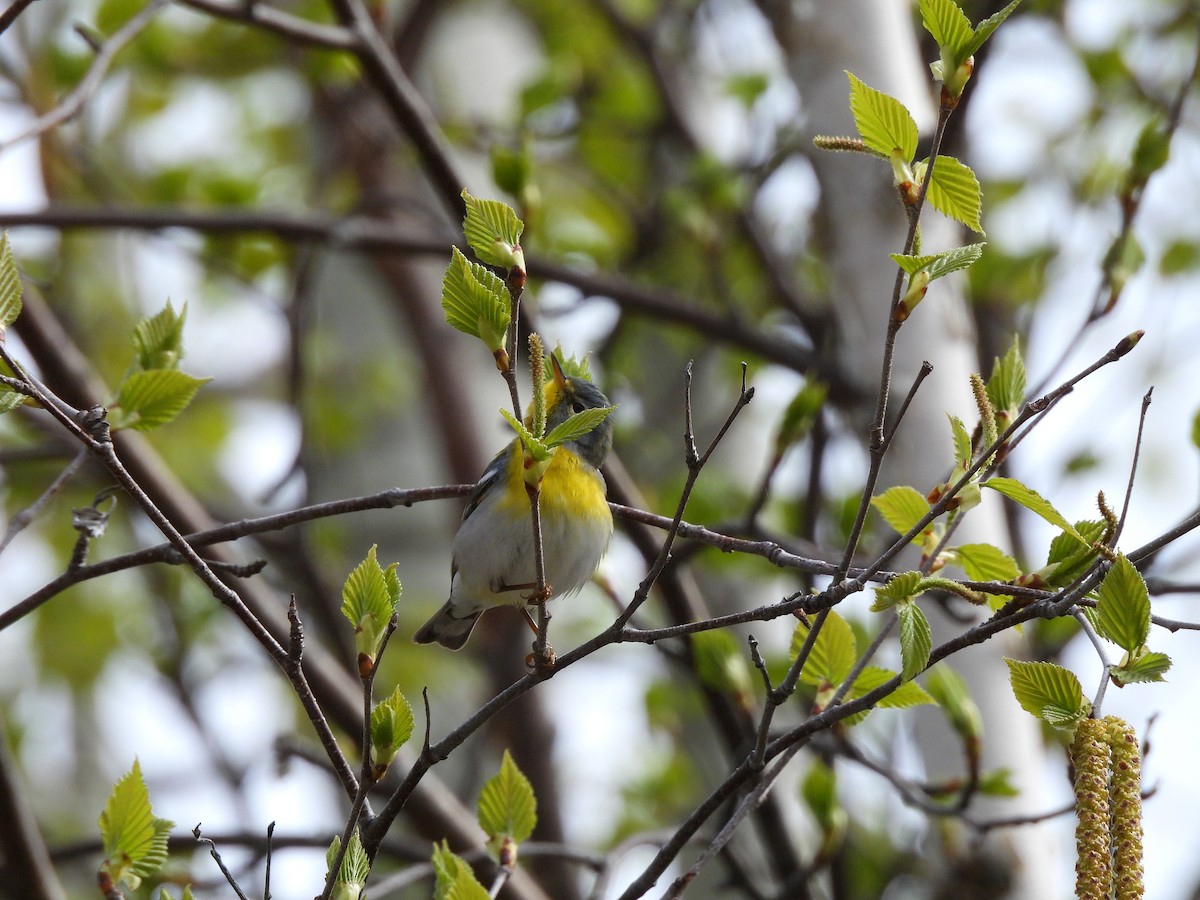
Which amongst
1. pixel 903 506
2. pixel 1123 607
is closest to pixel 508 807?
pixel 903 506

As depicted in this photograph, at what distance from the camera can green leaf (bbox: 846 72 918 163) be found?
144 cm

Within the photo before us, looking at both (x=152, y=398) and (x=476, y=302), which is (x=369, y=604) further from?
(x=152, y=398)

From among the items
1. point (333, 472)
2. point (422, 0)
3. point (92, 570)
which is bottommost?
point (92, 570)

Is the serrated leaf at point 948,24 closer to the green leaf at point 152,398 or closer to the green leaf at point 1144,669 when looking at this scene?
the green leaf at point 1144,669

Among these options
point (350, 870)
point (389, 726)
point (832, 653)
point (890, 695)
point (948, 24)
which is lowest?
point (350, 870)

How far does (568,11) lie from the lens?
709 cm

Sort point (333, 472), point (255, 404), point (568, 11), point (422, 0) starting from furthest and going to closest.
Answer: point (255, 404), point (568, 11), point (333, 472), point (422, 0)

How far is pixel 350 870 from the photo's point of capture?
1.51 meters

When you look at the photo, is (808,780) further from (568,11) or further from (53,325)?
(568,11)

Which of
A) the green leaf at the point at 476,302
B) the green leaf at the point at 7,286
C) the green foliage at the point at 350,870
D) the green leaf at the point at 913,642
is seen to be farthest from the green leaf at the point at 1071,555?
the green leaf at the point at 7,286

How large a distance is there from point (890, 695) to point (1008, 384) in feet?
1.64

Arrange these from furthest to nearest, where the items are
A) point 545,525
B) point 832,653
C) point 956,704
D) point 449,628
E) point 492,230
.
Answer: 1. point 449,628
2. point 545,525
3. point 956,704
4. point 832,653
5. point 492,230

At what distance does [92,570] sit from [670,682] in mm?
3735

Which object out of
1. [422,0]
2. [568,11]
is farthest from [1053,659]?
[568,11]
